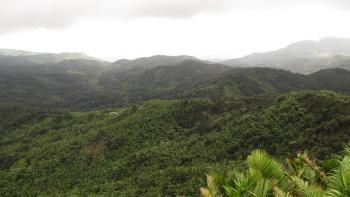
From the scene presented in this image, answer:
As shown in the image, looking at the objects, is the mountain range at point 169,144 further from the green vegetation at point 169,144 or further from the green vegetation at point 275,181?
the green vegetation at point 275,181

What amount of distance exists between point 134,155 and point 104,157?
30.8 feet

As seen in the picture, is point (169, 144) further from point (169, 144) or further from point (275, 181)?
point (275, 181)

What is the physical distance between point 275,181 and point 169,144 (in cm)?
9739

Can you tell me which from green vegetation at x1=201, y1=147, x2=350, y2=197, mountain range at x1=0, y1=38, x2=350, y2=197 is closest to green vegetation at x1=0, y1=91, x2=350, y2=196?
mountain range at x1=0, y1=38, x2=350, y2=197

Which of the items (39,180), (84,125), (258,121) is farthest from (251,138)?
(84,125)

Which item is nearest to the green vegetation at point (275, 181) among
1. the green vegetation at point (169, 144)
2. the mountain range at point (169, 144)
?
the green vegetation at point (169, 144)

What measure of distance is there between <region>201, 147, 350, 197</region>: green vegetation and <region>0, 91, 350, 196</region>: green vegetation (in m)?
54.3

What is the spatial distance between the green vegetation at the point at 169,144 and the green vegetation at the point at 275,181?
54.3 m

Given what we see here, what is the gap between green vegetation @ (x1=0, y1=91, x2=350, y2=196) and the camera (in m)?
81.3

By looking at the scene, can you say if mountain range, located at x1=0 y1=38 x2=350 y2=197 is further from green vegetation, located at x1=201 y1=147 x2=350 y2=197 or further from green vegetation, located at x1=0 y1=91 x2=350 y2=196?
green vegetation, located at x1=201 y1=147 x2=350 y2=197

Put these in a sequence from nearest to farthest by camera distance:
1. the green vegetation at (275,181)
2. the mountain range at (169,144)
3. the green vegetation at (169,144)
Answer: the green vegetation at (275,181)
the mountain range at (169,144)
the green vegetation at (169,144)

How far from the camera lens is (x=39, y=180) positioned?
99.5 metres

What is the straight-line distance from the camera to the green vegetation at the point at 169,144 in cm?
8131

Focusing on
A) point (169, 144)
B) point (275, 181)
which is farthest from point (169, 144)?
point (275, 181)
